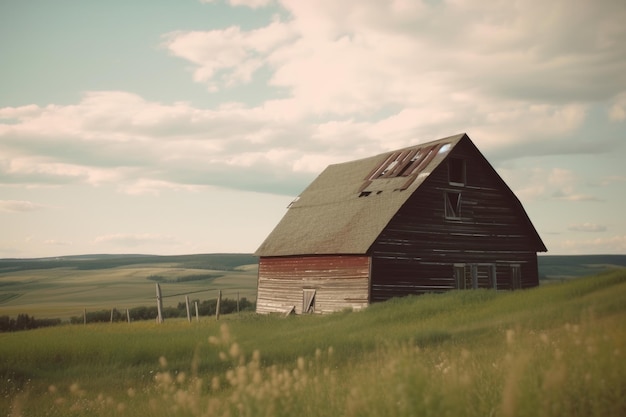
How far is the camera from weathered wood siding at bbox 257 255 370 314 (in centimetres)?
2861

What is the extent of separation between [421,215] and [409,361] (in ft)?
80.7

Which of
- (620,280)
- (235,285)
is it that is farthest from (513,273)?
(235,285)

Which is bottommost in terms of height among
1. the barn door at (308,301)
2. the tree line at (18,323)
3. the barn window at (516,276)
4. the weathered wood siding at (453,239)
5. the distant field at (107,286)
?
the distant field at (107,286)

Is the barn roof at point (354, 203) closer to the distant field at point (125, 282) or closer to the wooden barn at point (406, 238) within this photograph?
the wooden barn at point (406, 238)

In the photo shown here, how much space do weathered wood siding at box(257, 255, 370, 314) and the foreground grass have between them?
7.36 ft

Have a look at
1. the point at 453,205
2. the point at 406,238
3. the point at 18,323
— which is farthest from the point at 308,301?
the point at 18,323

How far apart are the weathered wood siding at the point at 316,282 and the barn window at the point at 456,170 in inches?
296

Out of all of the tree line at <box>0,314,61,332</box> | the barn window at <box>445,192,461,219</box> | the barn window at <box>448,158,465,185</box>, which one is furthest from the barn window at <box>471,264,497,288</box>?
the tree line at <box>0,314,61,332</box>

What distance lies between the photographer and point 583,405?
21.6 ft

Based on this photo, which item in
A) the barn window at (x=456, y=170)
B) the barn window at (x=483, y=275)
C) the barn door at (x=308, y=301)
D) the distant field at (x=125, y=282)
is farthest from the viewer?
the distant field at (x=125, y=282)

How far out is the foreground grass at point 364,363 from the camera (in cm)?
591

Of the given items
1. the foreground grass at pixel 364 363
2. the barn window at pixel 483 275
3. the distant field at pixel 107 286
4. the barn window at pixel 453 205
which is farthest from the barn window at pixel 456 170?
the distant field at pixel 107 286

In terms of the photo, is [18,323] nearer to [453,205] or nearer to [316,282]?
[316,282]

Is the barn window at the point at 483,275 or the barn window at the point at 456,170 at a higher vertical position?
the barn window at the point at 456,170
